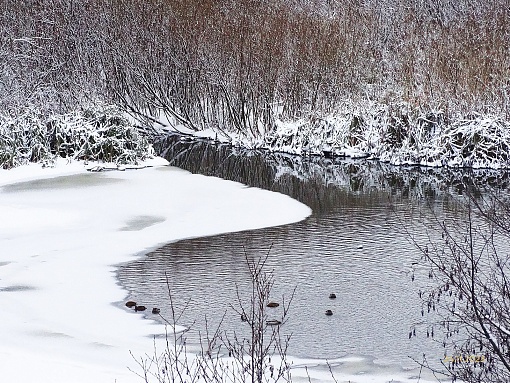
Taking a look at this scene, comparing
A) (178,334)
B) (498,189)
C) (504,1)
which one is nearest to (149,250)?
(178,334)

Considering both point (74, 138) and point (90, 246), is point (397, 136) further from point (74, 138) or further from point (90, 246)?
point (90, 246)

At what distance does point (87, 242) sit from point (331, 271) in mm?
3747

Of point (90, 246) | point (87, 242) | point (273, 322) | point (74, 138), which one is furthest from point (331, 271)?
point (74, 138)

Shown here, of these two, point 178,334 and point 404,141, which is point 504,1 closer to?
point 404,141

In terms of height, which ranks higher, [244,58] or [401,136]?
[244,58]

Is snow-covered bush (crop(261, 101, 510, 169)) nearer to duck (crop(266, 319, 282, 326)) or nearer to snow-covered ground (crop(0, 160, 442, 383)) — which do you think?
snow-covered ground (crop(0, 160, 442, 383))

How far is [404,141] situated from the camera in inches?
837

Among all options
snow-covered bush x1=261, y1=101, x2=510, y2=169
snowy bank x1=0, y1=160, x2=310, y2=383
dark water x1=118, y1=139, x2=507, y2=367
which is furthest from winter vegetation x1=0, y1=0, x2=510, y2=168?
dark water x1=118, y1=139, x2=507, y2=367

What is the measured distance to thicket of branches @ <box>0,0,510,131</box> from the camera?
2358 centimetres

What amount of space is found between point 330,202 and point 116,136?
6.83 metres

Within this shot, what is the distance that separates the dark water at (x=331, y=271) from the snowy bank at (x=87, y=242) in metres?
0.46

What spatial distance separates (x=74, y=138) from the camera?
66.4 feet

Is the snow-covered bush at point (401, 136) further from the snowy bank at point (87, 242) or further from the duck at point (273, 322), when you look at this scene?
the duck at point (273, 322)

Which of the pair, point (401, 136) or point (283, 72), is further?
point (283, 72)
